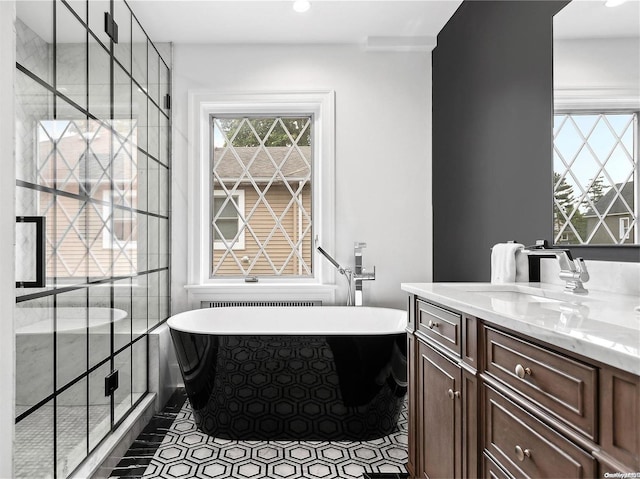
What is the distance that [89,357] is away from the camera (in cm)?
182

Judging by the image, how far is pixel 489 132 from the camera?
7.40 feet

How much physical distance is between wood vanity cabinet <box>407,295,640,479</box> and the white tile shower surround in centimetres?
36

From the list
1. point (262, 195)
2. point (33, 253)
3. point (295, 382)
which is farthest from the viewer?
point (262, 195)

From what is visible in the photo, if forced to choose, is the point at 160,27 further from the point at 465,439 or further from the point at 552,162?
the point at 465,439

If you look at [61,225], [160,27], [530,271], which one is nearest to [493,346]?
[530,271]

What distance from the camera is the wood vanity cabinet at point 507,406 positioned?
71 cm

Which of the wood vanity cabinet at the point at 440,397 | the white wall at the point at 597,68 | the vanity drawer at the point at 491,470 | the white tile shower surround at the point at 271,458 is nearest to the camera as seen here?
the vanity drawer at the point at 491,470

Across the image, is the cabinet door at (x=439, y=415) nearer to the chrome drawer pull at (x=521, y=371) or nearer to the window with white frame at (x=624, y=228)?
the chrome drawer pull at (x=521, y=371)

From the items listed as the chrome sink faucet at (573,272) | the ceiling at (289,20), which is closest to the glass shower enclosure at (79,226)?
the ceiling at (289,20)

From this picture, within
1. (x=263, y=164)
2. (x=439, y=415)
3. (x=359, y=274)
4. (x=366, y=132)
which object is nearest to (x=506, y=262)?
(x=439, y=415)

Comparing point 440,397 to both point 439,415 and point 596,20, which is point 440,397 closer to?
point 439,415

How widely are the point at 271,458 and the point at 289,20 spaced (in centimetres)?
264

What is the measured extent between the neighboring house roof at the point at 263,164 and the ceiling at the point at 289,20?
0.80 metres

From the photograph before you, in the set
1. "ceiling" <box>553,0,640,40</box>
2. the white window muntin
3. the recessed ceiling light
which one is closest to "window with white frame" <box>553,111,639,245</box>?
"ceiling" <box>553,0,640,40</box>
